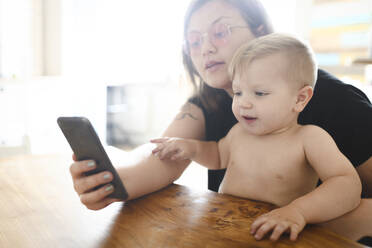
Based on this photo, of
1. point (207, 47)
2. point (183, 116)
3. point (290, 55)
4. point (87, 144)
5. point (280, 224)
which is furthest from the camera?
point (183, 116)

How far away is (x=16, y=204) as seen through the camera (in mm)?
836

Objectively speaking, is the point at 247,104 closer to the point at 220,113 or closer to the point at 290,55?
the point at 290,55

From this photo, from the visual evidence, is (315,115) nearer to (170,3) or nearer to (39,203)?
(39,203)

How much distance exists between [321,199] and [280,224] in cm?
13

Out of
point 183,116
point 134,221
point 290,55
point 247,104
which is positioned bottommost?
point 134,221

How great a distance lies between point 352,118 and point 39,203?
901mm

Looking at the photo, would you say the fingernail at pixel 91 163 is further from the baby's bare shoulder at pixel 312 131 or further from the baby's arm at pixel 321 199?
the baby's bare shoulder at pixel 312 131

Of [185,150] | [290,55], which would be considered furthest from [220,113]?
[290,55]

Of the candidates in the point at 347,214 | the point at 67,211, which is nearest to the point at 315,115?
the point at 347,214

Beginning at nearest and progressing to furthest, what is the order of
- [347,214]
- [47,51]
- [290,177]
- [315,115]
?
[347,214], [290,177], [315,115], [47,51]

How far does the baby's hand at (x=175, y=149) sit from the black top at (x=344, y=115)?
1.33ft

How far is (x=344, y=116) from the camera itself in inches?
42.0

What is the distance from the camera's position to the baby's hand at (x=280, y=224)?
645mm

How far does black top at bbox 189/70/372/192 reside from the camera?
101cm
